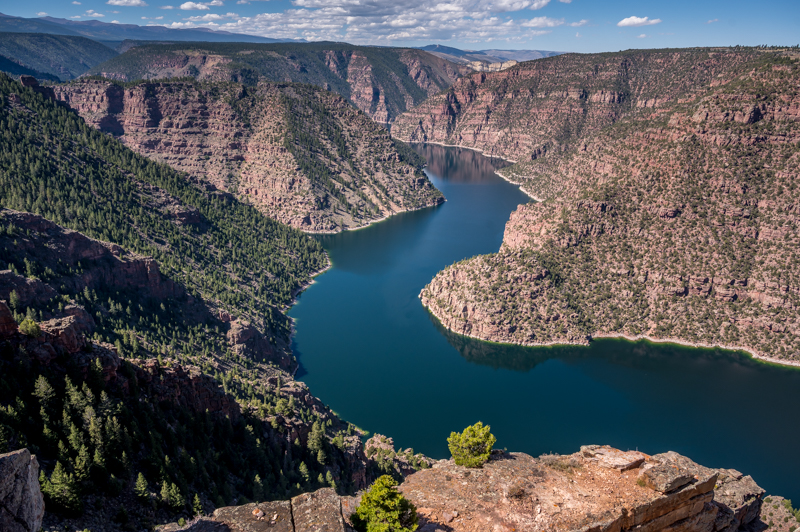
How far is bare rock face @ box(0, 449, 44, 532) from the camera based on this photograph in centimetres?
2588

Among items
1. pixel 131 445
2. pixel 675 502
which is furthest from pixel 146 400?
pixel 675 502

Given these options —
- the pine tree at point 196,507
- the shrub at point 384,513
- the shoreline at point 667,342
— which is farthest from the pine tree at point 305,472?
the shoreline at point 667,342

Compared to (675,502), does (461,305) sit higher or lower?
lower

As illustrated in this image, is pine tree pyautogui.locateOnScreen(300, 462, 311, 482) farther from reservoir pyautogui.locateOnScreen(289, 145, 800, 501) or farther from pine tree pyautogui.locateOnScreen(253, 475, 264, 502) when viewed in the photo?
reservoir pyautogui.locateOnScreen(289, 145, 800, 501)

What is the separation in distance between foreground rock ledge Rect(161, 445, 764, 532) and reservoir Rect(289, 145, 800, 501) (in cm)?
6236

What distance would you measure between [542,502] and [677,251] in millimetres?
144897

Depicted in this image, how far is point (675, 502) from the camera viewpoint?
40.9 meters

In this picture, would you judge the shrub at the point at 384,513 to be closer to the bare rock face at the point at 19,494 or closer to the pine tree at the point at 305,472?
the bare rock face at the point at 19,494

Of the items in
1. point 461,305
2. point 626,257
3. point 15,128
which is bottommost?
point 461,305

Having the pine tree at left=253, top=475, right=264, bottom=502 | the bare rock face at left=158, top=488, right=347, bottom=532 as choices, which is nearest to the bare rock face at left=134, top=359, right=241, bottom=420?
the pine tree at left=253, top=475, right=264, bottom=502

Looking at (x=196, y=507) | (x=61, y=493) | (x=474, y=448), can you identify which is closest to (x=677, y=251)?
(x=474, y=448)

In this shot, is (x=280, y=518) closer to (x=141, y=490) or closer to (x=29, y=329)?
(x=141, y=490)

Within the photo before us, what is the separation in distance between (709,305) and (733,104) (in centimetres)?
7386

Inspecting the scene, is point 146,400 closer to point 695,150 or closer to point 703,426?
point 703,426
